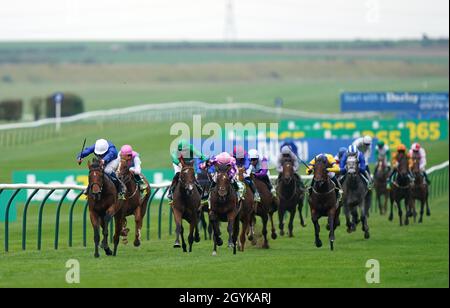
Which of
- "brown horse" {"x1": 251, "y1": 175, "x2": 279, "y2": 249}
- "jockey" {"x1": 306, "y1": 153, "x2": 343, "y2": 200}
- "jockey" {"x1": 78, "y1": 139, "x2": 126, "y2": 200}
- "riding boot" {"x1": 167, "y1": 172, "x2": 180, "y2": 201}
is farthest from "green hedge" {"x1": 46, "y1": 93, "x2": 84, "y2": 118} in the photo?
"jockey" {"x1": 78, "y1": 139, "x2": 126, "y2": 200}

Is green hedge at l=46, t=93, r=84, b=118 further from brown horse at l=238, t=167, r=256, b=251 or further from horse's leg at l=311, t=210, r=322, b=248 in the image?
brown horse at l=238, t=167, r=256, b=251

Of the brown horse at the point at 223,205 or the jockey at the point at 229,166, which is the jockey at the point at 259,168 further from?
the brown horse at the point at 223,205

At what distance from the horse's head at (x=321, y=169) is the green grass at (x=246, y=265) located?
1003 millimetres

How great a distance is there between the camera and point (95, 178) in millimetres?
17469

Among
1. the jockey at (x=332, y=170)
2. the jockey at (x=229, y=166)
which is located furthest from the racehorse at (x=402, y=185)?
the jockey at (x=229, y=166)

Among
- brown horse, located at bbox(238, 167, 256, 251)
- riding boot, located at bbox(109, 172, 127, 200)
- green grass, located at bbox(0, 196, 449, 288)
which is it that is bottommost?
green grass, located at bbox(0, 196, 449, 288)

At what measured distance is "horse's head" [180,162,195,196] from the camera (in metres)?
18.6

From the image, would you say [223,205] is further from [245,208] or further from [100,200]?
[100,200]

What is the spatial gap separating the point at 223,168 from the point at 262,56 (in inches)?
3514

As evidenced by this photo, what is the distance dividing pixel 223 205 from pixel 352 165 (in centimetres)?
414

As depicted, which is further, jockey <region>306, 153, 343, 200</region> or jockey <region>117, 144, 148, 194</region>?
jockey <region>306, 153, 343, 200</region>

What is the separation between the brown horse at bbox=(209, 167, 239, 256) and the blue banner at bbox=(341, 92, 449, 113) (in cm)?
3126
